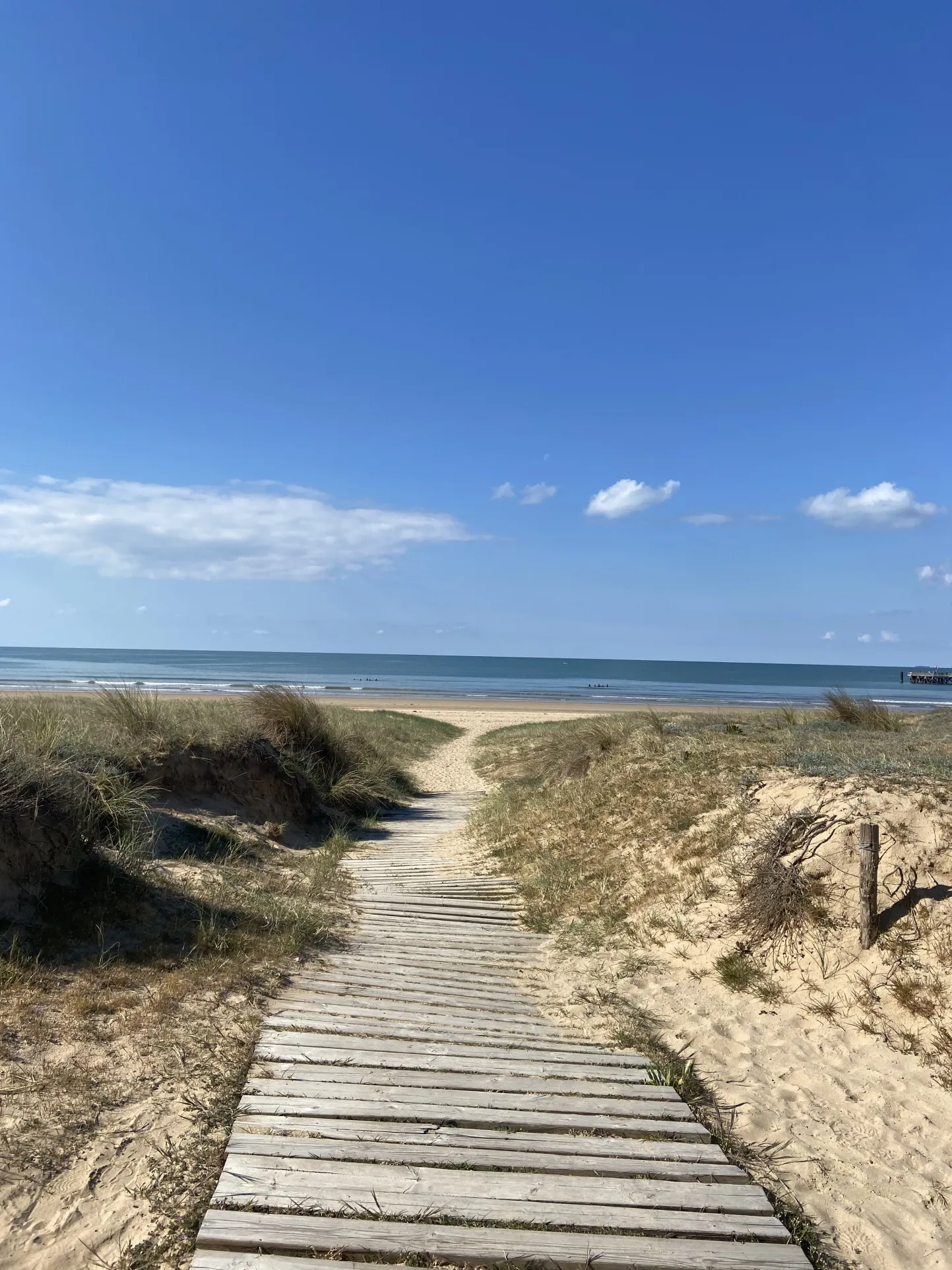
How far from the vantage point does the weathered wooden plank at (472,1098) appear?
4047 millimetres

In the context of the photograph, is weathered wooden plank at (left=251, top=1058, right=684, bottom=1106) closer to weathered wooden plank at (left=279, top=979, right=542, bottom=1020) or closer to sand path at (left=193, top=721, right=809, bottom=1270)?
sand path at (left=193, top=721, right=809, bottom=1270)

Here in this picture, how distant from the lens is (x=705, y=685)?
8144 cm

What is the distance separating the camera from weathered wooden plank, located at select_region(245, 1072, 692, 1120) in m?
4.05

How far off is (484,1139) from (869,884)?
386 cm

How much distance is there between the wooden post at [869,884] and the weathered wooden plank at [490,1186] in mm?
3140

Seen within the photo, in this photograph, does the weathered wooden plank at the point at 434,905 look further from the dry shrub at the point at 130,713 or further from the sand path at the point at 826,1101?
the dry shrub at the point at 130,713

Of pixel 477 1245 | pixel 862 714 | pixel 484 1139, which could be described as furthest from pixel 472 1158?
pixel 862 714

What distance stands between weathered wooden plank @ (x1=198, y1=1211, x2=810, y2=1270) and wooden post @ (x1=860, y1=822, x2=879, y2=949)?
342 centimetres

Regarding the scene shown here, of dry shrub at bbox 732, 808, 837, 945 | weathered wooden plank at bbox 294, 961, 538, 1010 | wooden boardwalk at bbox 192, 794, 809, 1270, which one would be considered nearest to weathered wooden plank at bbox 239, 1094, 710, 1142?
wooden boardwalk at bbox 192, 794, 809, 1270

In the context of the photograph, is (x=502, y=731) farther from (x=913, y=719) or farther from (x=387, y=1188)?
(x=387, y=1188)

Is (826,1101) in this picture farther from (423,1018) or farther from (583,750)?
(583,750)

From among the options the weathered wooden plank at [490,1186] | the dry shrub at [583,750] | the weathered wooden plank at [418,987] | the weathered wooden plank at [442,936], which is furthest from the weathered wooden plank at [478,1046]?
the dry shrub at [583,750]

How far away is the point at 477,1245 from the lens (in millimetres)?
2990

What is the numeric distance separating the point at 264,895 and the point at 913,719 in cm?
1958
